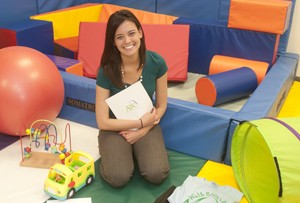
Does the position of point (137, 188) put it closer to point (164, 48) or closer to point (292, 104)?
point (164, 48)

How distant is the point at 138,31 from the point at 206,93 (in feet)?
3.10

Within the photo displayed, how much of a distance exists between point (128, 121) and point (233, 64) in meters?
1.31

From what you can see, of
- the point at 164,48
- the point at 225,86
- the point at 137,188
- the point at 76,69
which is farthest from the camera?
the point at 164,48

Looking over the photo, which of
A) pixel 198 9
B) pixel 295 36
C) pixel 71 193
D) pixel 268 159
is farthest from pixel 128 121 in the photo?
pixel 295 36

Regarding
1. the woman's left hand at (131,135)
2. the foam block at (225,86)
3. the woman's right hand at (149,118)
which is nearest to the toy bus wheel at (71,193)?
the woman's left hand at (131,135)

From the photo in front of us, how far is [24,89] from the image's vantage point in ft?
6.32

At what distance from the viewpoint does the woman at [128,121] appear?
1.73 m

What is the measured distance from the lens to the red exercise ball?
75.6 inches

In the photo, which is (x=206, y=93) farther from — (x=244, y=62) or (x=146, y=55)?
(x=146, y=55)

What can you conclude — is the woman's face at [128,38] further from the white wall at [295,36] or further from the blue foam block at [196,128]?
the white wall at [295,36]

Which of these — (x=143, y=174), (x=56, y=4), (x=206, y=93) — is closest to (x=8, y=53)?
(x=143, y=174)

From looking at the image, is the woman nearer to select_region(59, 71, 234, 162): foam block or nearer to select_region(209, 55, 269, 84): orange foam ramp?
select_region(59, 71, 234, 162): foam block

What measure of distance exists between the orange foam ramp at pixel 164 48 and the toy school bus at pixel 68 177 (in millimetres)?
1173

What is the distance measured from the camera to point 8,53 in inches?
79.6
